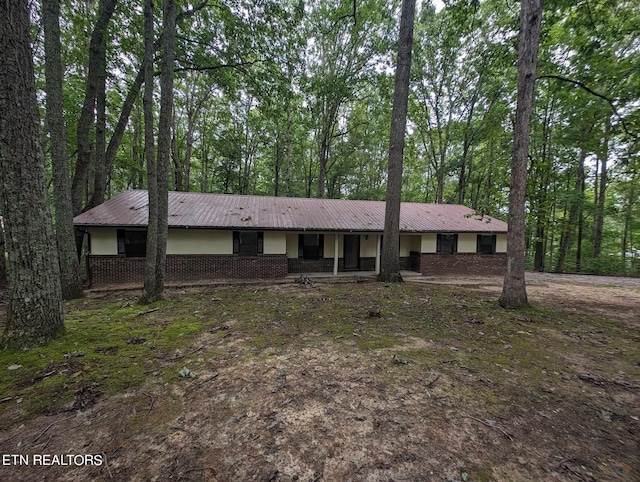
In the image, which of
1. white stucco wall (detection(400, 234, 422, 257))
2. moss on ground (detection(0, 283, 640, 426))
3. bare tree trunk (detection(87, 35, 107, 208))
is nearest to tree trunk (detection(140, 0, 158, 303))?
moss on ground (detection(0, 283, 640, 426))

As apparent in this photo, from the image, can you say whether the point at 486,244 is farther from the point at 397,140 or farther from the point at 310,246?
the point at 310,246

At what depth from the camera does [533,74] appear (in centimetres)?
592

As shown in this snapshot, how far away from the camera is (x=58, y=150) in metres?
6.15

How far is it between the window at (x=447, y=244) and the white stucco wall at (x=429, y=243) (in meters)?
0.21

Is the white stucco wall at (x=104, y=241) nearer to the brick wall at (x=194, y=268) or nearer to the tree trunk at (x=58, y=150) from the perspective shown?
the brick wall at (x=194, y=268)

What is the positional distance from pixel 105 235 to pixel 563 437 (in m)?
Answer: 12.0

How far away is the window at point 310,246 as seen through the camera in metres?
12.2

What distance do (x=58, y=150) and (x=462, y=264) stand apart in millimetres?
15919

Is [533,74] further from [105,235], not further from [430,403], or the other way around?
[105,235]

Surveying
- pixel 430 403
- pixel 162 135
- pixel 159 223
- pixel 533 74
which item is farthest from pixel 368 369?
pixel 533 74

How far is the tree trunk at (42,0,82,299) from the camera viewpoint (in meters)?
5.66

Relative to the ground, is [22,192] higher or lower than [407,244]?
higher

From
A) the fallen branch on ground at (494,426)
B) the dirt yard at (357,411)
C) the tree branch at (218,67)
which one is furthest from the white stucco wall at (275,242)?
the fallen branch on ground at (494,426)

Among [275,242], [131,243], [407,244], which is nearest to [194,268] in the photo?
[131,243]
